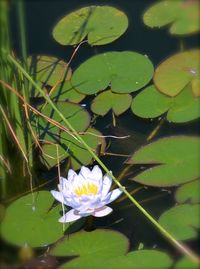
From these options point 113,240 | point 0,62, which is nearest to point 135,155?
point 113,240

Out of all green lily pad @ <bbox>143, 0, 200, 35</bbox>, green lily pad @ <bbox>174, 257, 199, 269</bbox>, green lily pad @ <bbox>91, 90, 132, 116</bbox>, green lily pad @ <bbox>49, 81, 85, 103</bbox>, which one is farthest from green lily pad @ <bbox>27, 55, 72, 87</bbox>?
green lily pad @ <bbox>174, 257, 199, 269</bbox>

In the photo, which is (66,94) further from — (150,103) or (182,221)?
(182,221)

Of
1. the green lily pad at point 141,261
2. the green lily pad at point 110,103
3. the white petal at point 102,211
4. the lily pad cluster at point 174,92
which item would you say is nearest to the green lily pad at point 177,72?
the lily pad cluster at point 174,92

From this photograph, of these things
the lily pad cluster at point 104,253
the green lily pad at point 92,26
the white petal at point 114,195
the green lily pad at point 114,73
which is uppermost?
the green lily pad at point 92,26

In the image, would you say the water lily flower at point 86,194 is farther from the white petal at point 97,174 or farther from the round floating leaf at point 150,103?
the round floating leaf at point 150,103

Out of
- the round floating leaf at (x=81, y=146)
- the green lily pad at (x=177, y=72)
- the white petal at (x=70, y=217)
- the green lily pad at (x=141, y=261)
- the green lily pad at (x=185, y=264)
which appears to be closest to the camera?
the green lily pad at (x=185, y=264)

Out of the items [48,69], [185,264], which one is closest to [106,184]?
[185,264]
